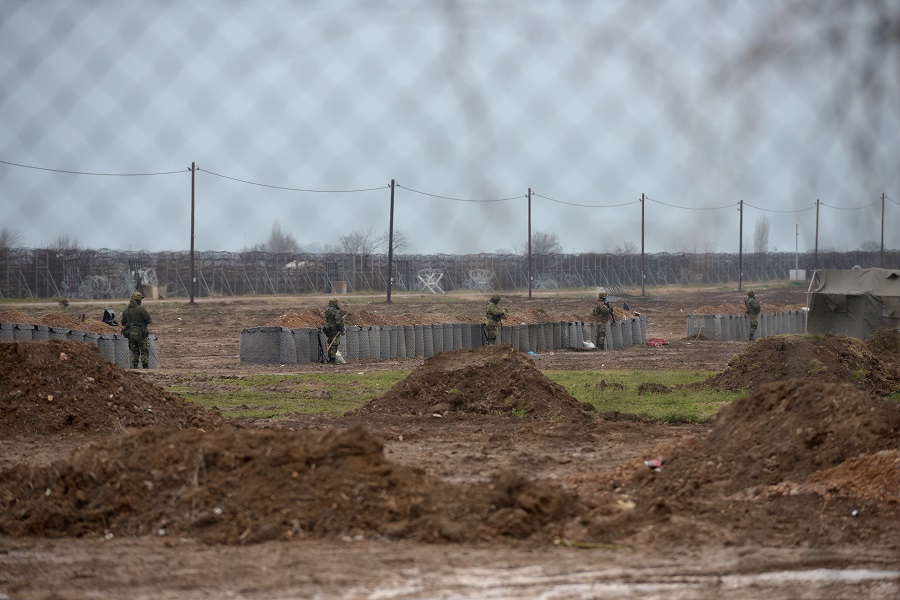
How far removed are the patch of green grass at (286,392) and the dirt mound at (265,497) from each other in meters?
6.55

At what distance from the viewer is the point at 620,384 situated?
17.6 meters

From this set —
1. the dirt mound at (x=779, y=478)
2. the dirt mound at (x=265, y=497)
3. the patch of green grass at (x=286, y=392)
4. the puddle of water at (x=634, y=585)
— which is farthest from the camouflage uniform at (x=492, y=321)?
the puddle of water at (x=634, y=585)

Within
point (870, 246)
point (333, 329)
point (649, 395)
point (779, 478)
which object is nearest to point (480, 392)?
point (649, 395)

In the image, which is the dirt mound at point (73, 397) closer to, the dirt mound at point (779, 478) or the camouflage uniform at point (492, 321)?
the dirt mound at point (779, 478)

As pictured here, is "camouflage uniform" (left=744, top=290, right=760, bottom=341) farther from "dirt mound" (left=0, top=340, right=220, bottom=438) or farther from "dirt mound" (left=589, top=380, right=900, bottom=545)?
"dirt mound" (left=589, top=380, right=900, bottom=545)

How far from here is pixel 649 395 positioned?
1595cm

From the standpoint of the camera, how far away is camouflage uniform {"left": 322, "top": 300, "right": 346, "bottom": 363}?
24.0m

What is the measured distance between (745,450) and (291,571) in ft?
12.7

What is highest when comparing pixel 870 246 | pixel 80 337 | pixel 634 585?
pixel 870 246

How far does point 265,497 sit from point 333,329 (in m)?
18.1

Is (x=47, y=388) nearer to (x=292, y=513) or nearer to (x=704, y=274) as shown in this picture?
(x=292, y=513)

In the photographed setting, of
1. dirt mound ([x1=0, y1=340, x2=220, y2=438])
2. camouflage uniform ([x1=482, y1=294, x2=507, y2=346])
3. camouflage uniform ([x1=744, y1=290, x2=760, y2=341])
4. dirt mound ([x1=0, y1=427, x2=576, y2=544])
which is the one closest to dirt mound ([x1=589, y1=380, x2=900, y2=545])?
dirt mound ([x1=0, y1=427, x2=576, y2=544])

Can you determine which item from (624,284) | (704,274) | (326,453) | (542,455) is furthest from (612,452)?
(624,284)

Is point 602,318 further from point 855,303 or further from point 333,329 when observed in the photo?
point 333,329
